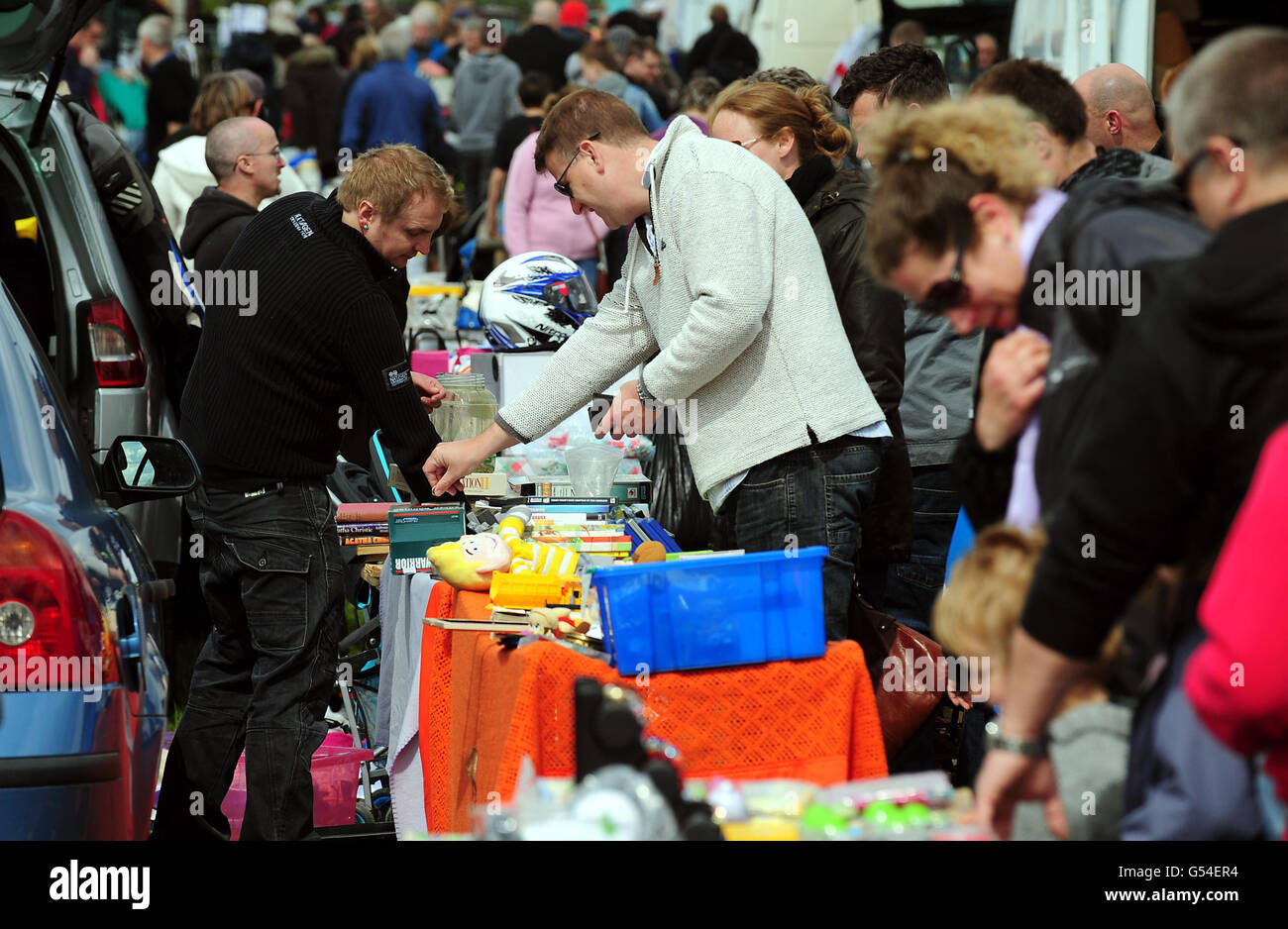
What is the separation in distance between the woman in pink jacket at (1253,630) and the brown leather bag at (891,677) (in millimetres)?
2245

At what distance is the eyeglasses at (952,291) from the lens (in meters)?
2.26

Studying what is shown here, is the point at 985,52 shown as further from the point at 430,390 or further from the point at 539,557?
the point at 539,557

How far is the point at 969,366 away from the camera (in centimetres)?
490

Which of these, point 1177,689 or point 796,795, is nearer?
point 1177,689

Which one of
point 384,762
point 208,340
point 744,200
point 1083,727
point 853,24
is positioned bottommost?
point 384,762

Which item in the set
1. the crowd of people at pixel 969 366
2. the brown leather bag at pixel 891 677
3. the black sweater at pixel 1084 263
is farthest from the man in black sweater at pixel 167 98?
the black sweater at pixel 1084 263

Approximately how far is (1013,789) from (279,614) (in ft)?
7.96

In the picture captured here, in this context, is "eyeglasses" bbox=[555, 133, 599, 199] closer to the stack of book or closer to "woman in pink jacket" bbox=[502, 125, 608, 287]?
the stack of book

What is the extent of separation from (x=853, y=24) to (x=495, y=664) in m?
10.4

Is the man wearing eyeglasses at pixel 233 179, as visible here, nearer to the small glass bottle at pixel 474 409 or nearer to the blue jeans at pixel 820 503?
the small glass bottle at pixel 474 409

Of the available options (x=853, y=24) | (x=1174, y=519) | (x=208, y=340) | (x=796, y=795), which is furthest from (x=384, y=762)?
(x=853, y=24)

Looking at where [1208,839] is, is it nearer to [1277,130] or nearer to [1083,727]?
[1083,727]

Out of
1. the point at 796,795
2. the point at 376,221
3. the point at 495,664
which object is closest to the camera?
the point at 796,795

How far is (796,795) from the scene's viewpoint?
2352mm
